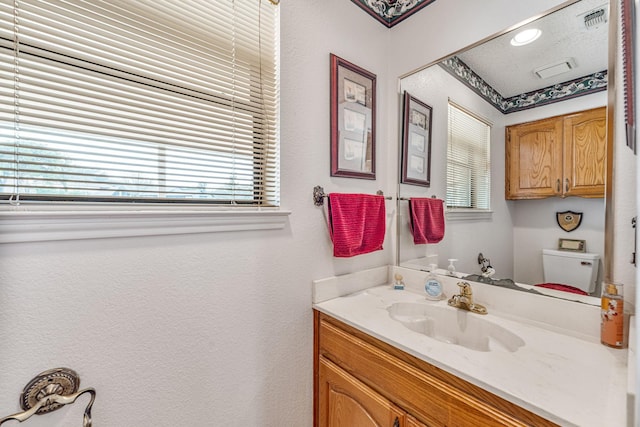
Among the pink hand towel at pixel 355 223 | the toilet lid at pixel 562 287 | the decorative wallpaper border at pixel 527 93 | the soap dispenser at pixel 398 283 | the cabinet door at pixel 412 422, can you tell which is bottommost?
the cabinet door at pixel 412 422

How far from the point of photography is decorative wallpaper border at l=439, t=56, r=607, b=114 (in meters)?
0.90

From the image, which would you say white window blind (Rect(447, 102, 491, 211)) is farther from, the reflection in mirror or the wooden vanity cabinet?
the wooden vanity cabinet

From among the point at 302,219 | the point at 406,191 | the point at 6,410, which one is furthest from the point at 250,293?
the point at 406,191

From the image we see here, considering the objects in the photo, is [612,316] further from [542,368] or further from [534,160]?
[534,160]

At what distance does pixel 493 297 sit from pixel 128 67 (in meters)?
1.58

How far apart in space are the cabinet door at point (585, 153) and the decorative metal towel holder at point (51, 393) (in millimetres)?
1669

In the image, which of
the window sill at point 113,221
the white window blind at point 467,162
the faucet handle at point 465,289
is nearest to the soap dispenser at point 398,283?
the faucet handle at point 465,289

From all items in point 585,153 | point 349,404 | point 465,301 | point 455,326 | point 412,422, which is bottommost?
point 349,404

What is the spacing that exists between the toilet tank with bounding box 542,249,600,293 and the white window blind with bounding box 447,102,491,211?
1.02ft

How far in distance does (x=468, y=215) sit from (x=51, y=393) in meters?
1.61

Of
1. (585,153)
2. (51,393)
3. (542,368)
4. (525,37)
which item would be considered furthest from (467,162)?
(51,393)

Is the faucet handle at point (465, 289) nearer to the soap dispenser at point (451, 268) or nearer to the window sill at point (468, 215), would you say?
the soap dispenser at point (451, 268)

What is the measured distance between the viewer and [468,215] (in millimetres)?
1274

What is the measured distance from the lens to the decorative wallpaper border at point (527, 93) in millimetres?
901
